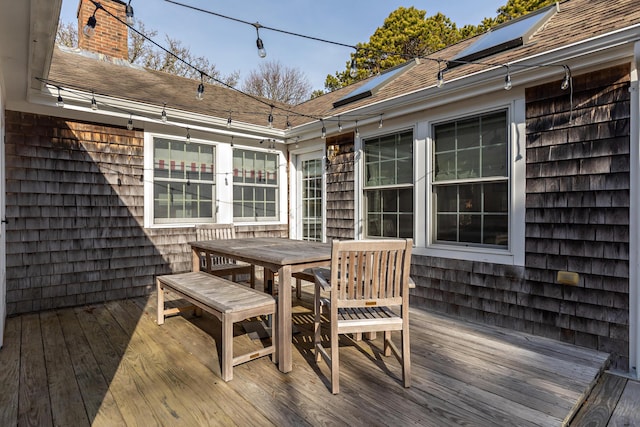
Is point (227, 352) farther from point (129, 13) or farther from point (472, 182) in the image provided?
point (472, 182)

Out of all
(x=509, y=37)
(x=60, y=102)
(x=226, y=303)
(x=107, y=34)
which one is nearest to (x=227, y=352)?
(x=226, y=303)

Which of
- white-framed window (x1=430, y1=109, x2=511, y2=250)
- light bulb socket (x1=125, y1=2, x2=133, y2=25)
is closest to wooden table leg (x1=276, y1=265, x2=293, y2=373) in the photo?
light bulb socket (x1=125, y1=2, x2=133, y2=25)

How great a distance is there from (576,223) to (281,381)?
266 centimetres

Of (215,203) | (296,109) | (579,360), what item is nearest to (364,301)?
(579,360)

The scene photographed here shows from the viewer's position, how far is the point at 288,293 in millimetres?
2502

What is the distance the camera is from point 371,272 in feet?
7.11

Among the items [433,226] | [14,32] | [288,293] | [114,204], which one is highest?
[14,32]

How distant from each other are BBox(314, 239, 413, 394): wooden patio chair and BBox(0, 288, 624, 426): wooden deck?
241mm

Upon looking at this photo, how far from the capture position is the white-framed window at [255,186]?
17.9 ft

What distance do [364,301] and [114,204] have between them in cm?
364

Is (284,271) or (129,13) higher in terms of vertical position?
(129,13)

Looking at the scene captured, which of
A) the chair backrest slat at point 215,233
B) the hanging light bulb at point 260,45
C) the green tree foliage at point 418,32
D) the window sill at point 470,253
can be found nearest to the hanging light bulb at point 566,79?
the window sill at point 470,253

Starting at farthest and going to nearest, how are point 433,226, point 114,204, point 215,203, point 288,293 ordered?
point 215,203 → point 114,204 → point 433,226 → point 288,293

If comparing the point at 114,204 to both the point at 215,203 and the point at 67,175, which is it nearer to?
the point at 67,175
